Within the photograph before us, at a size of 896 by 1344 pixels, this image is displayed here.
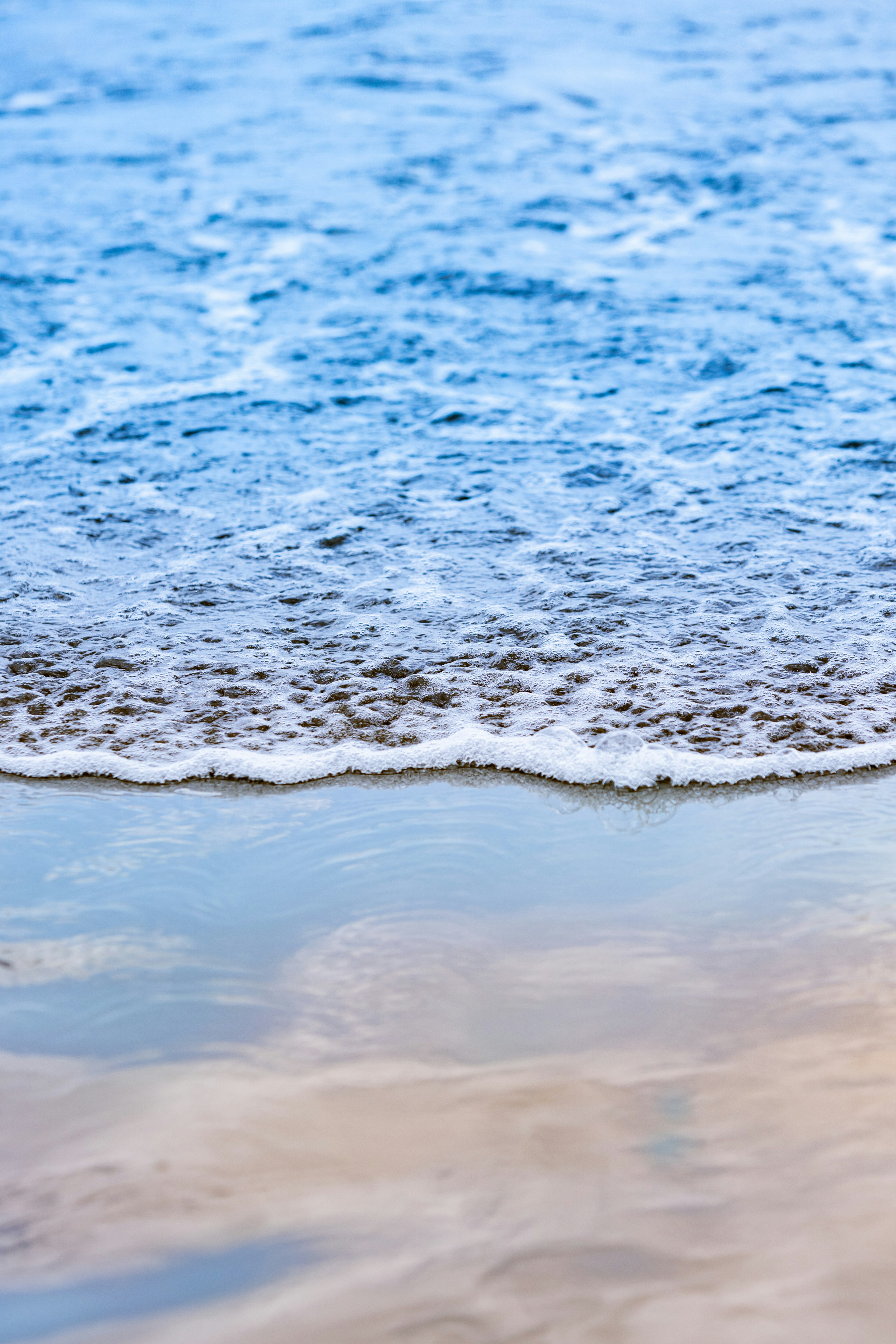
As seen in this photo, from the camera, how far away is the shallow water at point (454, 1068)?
133 centimetres

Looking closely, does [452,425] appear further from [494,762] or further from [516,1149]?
[516,1149]

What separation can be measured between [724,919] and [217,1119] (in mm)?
1019

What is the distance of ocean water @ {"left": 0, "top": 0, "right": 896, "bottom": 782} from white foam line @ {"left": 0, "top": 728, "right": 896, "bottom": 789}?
0.04 feet

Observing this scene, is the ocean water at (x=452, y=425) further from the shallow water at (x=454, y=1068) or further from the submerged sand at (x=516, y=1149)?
the submerged sand at (x=516, y=1149)

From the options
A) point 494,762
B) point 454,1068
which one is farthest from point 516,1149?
point 494,762

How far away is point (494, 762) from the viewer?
105 inches

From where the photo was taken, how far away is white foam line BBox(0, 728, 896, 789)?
2594 mm

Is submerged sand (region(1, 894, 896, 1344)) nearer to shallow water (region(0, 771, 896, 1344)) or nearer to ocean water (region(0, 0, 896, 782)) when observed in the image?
shallow water (region(0, 771, 896, 1344))

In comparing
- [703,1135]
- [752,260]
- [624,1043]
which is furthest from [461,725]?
[752,260]

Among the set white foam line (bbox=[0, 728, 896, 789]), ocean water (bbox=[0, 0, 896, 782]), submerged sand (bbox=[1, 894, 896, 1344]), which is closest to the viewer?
submerged sand (bbox=[1, 894, 896, 1344])

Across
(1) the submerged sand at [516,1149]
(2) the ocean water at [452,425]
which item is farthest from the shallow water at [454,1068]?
(2) the ocean water at [452,425]

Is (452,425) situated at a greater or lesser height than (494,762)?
greater

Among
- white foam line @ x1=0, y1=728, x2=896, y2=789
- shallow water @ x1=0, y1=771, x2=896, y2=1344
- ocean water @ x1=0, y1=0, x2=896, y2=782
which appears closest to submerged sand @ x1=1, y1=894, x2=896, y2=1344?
shallow water @ x1=0, y1=771, x2=896, y2=1344

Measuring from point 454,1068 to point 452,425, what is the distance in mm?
4328
